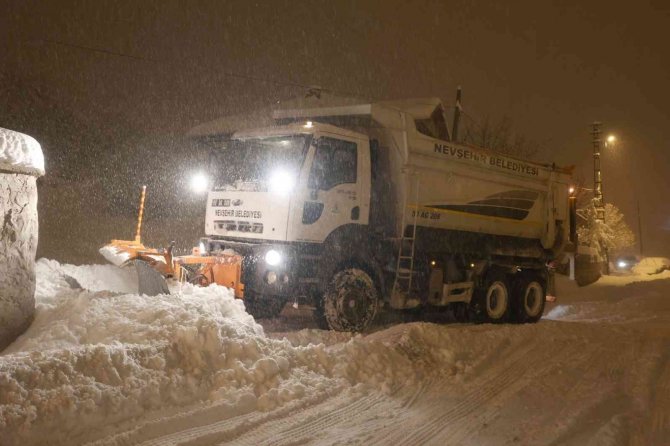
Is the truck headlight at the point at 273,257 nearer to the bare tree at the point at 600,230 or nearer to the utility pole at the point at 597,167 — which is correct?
the bare tree at the point at 600,230

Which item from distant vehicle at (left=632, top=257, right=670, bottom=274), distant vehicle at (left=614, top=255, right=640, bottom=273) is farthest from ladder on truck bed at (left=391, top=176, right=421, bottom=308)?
distant vehicle at (left=614, top=255, right=640, bottom=273)

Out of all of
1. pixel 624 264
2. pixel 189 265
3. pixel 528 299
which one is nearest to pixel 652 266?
A: pixel 624 264

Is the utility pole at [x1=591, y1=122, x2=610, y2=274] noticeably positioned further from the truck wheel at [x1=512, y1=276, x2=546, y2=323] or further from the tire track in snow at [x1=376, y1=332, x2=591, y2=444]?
the tire track in snow at [x1=376, y1=332, x2=591, y2=444]

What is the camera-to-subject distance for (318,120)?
984 cm

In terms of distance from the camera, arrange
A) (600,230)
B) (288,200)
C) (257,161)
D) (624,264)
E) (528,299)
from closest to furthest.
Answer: (288,200) → (257,161) → (528,299) → (600,230) → (624,264)

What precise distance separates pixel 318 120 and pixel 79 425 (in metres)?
6.68

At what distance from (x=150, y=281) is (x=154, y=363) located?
105 inches

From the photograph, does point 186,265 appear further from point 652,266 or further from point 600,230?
point 600,230

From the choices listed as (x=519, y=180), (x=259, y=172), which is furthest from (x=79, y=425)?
(x=519, y=180)

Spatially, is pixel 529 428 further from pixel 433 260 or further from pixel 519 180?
pixel 519 180

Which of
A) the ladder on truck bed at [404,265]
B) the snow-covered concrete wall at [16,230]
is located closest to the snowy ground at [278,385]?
the snow-covered concrete wall at [16,230]

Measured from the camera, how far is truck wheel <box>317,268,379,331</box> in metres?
8.81

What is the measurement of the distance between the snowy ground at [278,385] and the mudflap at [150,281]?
0.29 m

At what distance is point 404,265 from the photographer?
9789 mm
